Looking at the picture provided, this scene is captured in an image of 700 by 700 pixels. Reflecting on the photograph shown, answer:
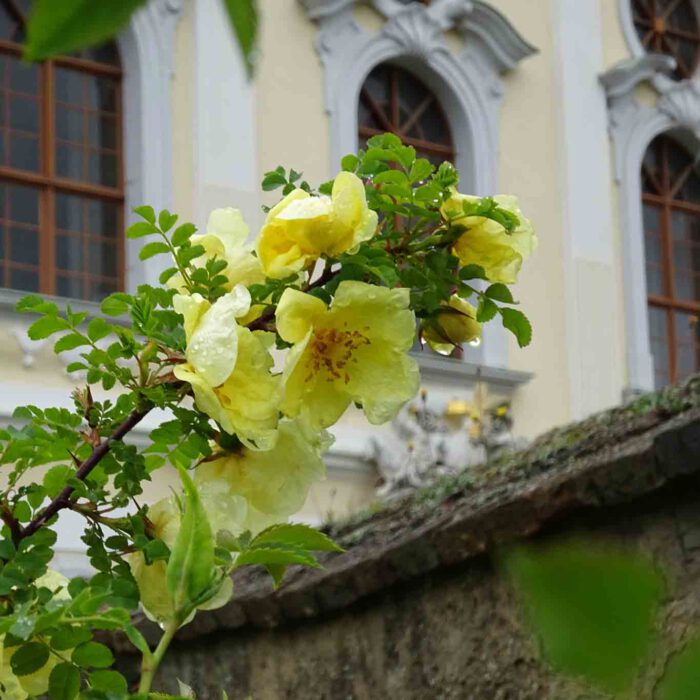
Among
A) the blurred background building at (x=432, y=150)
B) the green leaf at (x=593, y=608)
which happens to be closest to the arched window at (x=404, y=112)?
the blurred background building at (x=432, y=150)

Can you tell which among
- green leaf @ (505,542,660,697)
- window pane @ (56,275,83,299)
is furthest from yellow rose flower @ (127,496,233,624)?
A: window pane @ (56,275,83,299)

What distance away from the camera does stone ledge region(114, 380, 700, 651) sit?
9.86 ft

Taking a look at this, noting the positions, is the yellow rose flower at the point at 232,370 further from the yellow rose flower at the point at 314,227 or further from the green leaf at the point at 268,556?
the green leaf at the point at 268,556

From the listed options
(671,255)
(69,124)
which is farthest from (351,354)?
(671,255)

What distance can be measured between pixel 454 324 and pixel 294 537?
0.47 meters

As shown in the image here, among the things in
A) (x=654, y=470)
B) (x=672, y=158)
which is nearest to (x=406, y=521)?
(x=654, y=470)

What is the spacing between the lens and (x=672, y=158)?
1520cm

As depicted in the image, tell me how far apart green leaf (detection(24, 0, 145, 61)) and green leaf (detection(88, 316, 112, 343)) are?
4.21 ft

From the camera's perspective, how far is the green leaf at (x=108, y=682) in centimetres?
145

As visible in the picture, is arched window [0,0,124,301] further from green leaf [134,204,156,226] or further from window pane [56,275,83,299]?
green leaf [134,204,156,226]

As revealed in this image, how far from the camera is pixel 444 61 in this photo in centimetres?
1371

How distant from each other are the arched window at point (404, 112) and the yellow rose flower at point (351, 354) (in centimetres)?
1187

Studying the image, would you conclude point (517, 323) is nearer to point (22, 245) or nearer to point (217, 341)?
point (217, 341)

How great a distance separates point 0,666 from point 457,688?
83.7 inches
